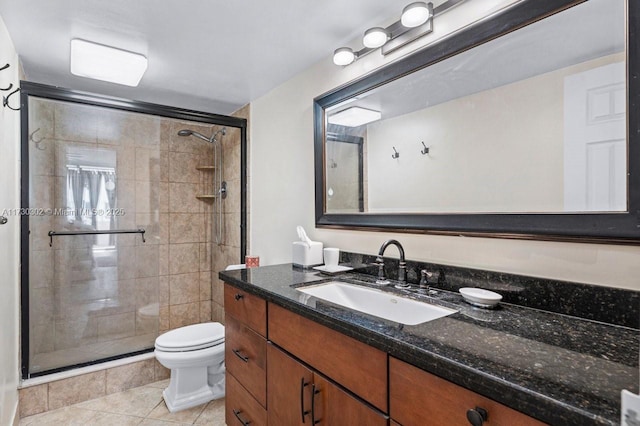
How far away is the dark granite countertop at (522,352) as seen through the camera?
58 centimetres

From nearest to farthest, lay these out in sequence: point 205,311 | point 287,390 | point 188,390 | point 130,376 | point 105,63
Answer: point 287,390 < point 105,63 < point 188,390 < point 130,376 < point 205,311

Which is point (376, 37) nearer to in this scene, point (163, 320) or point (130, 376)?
point (130, 376)

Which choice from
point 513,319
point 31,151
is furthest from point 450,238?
point 31,151

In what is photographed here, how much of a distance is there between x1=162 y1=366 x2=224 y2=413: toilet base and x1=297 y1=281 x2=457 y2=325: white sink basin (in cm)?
134

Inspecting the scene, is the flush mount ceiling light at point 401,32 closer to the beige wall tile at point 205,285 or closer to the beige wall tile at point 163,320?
the beige wall tile at point 205,285

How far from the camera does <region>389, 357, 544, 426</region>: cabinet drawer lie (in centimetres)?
65

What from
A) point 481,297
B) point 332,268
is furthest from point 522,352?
point 332,268

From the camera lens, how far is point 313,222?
2.17m

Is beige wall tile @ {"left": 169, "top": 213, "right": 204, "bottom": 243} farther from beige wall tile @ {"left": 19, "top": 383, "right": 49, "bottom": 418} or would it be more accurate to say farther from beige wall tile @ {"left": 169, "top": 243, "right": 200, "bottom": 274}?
beige wall tile @ {"left": 19, "top": 383, "right": 49, "bottom": 418}

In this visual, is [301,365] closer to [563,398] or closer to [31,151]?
[563,398]

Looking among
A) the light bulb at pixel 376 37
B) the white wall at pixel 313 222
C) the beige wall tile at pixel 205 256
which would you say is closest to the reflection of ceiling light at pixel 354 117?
the white wall at pixel 313 222

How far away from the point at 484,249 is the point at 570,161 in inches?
15.9

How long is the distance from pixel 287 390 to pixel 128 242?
2.22m

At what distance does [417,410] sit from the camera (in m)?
0.80
